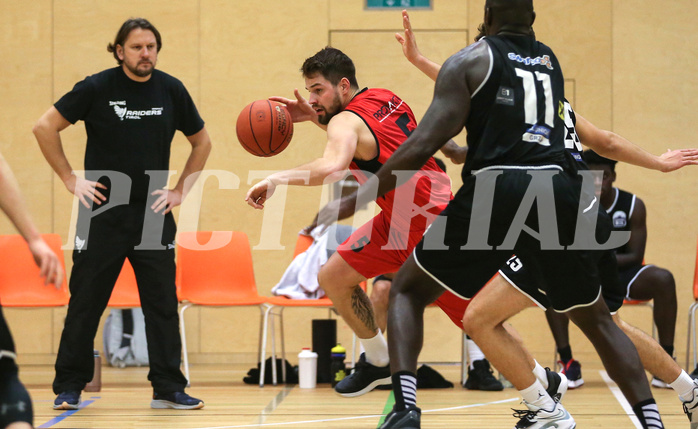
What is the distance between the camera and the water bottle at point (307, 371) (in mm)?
6797

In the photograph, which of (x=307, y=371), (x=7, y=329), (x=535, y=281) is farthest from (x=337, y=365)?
(x=7, y=329)

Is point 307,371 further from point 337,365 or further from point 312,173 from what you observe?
point 312,173

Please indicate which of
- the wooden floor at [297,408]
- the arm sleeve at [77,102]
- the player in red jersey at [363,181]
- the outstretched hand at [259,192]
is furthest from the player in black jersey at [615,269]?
the arm sleeve at [77,102]

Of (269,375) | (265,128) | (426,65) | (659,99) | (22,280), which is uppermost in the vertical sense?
(659,99)

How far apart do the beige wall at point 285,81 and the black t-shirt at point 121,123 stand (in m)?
3.30

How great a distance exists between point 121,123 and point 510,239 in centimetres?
314

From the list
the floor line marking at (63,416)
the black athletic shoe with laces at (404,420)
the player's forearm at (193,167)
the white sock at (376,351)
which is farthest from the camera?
the player's forearm at (193,167)

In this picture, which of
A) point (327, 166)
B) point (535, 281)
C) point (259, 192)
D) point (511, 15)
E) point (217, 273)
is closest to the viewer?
point (511, 15)

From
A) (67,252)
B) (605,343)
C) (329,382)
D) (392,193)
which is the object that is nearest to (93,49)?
(67,252)

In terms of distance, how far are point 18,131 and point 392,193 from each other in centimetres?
575

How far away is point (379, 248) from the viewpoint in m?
4.78

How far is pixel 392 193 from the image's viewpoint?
4.67 m

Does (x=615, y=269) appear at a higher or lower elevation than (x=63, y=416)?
higher

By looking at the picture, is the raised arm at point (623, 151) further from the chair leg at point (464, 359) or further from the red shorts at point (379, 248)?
the chair leg at point (464, 359)
